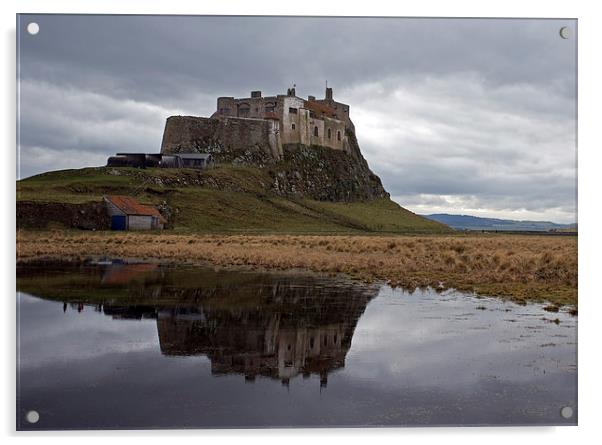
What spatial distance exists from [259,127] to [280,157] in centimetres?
538

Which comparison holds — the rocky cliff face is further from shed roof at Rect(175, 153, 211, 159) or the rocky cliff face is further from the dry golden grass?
the dry golden grass

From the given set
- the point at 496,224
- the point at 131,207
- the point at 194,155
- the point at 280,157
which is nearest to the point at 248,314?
the point at 496,224

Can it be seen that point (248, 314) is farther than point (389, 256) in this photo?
No

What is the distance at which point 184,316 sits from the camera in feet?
47.0

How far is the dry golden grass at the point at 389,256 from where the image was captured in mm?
17881

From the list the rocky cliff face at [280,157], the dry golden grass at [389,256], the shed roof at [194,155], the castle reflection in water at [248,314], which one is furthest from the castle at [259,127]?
the castle reflection in water at [248,314]

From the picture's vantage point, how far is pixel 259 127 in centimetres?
7912

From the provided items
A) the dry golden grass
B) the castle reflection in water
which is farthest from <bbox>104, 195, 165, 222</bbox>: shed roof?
the castle reflection in water

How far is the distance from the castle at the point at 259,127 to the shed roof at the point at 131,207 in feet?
84.9

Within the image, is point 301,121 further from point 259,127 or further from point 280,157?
point 259,127

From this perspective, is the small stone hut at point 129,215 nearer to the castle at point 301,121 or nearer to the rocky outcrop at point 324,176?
the castle at point 301,121

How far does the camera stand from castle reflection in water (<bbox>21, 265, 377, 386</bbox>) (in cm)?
1107

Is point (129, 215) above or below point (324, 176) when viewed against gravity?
below

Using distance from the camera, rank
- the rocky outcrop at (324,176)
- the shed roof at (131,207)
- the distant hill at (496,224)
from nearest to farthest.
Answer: the distant hill at (496,224) < the shed roof at (131,207) < the rocky outcrop at (324,176)
